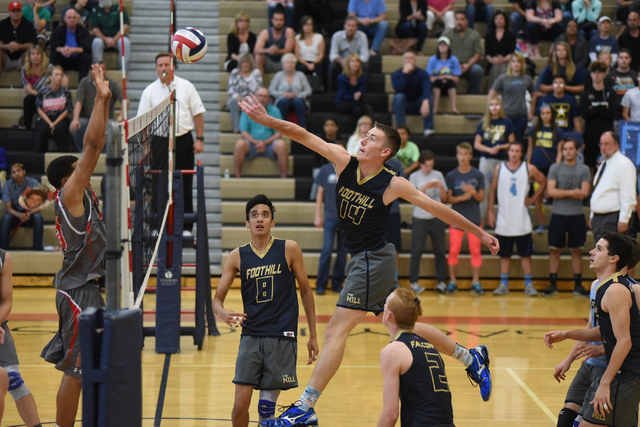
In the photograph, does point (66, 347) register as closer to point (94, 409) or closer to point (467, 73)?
point (94, 409)

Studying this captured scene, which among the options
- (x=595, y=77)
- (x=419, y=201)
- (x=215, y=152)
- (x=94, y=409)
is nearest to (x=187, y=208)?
(x=215, y=152)

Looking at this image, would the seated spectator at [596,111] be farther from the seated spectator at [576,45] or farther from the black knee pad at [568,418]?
the black knee pad at [568,418]

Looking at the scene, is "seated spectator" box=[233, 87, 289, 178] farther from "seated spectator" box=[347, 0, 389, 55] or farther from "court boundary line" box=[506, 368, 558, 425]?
"court boundary line" box=[506, 368, 558, 425]

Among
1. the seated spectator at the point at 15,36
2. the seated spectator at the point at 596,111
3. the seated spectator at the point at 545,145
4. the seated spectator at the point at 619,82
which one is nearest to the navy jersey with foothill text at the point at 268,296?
the seated spectator at the point at 545,145

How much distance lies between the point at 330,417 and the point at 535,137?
26.1 ft

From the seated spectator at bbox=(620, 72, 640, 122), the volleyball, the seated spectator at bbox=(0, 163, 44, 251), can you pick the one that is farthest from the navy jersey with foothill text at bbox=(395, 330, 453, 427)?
the seated spectator at bbox=(620, 72, 640, 122)

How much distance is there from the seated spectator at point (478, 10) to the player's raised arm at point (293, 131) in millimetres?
10928

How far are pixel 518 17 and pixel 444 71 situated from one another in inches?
105

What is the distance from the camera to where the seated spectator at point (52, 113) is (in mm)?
12891

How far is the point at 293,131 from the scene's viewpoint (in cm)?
523

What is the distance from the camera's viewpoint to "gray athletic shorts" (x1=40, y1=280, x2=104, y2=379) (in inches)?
197

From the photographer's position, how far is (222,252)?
40.9 ft

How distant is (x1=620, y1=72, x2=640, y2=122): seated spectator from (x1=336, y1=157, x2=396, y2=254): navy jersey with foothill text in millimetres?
8686

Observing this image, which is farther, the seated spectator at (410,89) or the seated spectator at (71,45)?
the seated spectator at (71,45)
